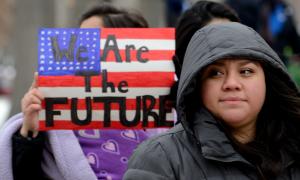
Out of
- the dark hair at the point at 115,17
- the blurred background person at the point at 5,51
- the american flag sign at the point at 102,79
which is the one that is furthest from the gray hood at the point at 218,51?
the blurred background person at the point at 5,51

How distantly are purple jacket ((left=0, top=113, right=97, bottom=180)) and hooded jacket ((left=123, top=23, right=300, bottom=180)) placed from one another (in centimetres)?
69

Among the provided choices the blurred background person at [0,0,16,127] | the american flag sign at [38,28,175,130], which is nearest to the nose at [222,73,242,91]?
the american flag sign at [38,28,175,130]

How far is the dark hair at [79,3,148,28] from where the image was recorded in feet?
12.4

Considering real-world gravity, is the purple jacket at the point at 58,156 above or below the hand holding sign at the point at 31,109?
below

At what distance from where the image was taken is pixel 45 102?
328cm

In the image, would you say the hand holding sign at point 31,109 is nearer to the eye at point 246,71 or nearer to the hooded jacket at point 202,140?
the hooded jacket at point 202,140

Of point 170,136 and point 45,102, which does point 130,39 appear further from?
point 170,136

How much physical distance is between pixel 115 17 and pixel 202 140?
140cm

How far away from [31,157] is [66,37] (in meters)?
0.58

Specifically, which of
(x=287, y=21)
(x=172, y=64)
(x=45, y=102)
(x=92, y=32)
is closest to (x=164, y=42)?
(x=172, y=64)

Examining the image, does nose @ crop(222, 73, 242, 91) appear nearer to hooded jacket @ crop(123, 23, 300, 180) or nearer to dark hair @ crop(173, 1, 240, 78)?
hooded jacket @ crop(123, 23, 300, 180)

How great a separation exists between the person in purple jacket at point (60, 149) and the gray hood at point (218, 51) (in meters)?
0.77

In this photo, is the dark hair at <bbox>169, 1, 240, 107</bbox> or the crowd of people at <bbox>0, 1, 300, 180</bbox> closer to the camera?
the crowd of people at <bbox>0, 1, 300, 180</bbox>

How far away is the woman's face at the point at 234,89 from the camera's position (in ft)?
8.54
